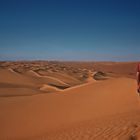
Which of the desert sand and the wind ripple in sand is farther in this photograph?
the desert sand

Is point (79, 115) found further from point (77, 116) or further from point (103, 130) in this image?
point (103, 130)

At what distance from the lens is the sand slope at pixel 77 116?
8100mm

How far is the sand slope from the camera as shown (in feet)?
26.6

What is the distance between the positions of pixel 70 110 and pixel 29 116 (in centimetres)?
183

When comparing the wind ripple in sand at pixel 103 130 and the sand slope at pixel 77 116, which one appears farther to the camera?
the sand slope at pixel 77 116

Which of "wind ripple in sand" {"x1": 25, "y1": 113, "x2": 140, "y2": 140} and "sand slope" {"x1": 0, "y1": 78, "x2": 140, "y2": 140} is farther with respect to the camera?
"sand slope" {"x1": 0, "y1": 78, "x2": 140, "y2": 140}

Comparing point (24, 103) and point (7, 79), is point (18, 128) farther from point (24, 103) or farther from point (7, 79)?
point (7, 79)

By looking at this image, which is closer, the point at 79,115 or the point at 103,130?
the point at 103,130

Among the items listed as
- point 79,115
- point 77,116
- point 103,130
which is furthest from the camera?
point 79,115

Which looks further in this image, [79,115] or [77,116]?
[79,115]

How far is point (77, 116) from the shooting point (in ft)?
34.3

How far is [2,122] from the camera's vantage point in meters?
10.2

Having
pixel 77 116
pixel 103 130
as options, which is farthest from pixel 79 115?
pixel 103 130

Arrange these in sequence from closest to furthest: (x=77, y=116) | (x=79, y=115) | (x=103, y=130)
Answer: (x=103, y=130)
(x=77, y=116)
(x=79, y=115)
